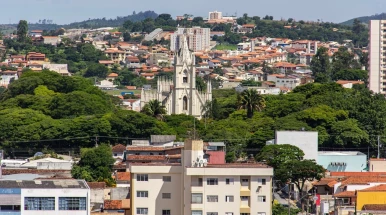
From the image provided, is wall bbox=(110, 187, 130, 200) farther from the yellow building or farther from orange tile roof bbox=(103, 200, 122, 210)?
the yellow building

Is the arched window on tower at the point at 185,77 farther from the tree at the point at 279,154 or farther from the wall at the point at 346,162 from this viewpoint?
the tree at the point at 279,154

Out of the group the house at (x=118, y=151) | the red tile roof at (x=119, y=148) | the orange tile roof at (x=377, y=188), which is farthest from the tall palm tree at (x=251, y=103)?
the orange tile roof at (x=377, y=188)

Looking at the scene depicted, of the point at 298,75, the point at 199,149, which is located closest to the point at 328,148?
the point at 199,149

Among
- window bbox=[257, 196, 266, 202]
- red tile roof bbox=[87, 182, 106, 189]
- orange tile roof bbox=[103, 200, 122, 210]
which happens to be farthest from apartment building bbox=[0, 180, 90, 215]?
red tile roof bbox=[87, 182, 106, 189]

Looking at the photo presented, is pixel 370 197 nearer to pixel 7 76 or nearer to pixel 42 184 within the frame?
pixel 42 184

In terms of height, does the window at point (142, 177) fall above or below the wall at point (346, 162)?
above
